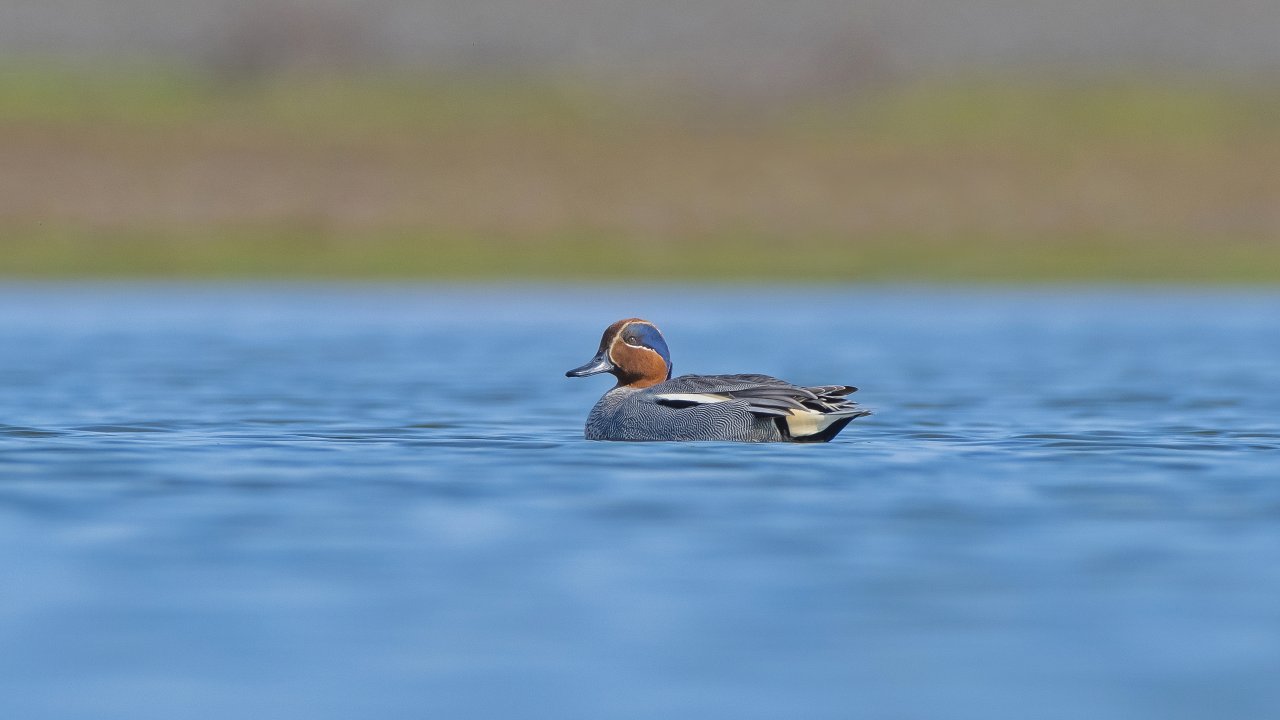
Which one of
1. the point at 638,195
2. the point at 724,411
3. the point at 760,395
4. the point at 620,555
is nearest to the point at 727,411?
the point at 724,411

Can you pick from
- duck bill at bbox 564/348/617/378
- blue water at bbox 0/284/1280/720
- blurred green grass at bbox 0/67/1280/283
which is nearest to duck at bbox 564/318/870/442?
blue water at bbox 0/284/1280/720

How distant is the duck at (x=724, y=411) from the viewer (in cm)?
1288

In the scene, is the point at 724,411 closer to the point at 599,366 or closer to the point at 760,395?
the point at 760,395

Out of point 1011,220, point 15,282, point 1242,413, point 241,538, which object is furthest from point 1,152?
point 241,538

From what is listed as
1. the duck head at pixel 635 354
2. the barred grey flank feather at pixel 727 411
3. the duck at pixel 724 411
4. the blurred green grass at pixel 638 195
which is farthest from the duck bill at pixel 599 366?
the blurred green grass at pixel 638 195

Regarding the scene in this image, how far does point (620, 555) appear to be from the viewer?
9039 millimetres

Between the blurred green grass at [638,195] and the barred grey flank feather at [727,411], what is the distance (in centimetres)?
2241

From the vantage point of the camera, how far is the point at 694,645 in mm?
7301

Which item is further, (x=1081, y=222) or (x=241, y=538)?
(x=1081, y=222)

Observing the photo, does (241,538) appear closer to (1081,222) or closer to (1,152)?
(1081,222)

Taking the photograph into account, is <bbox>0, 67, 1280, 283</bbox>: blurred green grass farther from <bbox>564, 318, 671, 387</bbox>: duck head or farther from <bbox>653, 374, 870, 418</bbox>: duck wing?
<bbox>653, 374, 870, 418</bbox>: duck wing

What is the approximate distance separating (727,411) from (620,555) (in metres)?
4.10

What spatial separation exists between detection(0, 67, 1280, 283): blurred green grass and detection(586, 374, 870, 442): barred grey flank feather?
22.4 metres

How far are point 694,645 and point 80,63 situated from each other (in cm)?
7125
